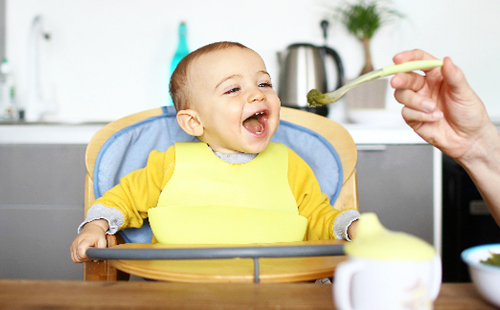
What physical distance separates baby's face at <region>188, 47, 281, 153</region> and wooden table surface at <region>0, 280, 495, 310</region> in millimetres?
575

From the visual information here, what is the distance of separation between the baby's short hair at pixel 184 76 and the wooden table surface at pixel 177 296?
2.28 ft

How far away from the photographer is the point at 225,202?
1.04 metres

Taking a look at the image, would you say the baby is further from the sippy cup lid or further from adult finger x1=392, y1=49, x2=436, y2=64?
the sippy cup lid

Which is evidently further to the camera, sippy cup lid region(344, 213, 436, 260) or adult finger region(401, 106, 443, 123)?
adult finger region(401, 106, 443, 123)

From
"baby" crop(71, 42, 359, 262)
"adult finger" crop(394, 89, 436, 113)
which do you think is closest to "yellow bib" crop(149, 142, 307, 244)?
"baby" crop(71, 42, 359, 262)

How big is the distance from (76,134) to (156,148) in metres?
0.64

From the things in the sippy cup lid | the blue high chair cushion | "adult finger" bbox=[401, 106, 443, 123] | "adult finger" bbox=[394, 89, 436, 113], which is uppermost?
"adult finger" bbox=[394, 89, 436, 113]

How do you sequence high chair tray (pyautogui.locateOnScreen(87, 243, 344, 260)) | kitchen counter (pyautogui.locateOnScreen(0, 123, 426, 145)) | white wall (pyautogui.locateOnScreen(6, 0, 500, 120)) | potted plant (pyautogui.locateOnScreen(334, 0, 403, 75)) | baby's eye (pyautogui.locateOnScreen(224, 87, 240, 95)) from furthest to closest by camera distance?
white wall (pyautogui.locateOnScreen(6, 0, 500, 120))
potted plant (pyautogui.locateOnScreen(334, 0, 403, 75))
kitchen counter (pyautogui.locateOnScreen(0, 123, 426, 145))
baby's eye (pyautogui.locateOnScreen(224, 87, 240, 95))
high chair tray (pyautogui.locateOnScreen(87, 243, 344, 260))

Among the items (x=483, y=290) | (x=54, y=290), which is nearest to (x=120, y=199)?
(x=54, y=290)

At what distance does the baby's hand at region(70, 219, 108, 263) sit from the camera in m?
0.82

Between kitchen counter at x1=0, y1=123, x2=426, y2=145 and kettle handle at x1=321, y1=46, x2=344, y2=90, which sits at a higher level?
kettle handle at x1=321, y1=46, x2=344, y2=90

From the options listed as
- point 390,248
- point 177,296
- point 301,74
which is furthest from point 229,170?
point 301,74

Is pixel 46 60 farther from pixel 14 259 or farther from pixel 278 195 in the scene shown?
pixel 278 195

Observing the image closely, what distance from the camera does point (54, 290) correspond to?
1.65ft
